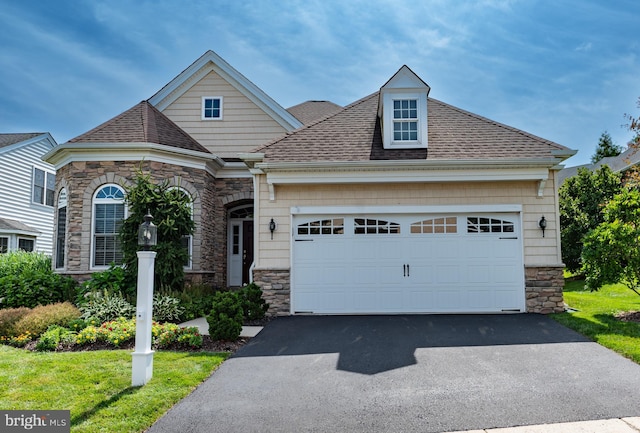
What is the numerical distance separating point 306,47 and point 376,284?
277 inches

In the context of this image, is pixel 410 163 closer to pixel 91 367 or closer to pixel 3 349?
pixel 91 367

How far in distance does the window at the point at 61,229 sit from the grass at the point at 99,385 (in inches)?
224

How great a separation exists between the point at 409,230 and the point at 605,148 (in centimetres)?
3863

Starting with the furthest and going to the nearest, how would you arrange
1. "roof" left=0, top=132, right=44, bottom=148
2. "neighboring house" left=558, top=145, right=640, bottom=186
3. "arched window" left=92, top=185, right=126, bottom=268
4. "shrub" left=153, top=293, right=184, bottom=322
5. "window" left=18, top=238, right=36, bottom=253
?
1. "neighboring house" left=558, top=145, right=640, bottom=186
2. "roof" left=0, top=132, right=44, bottom=148
3. "window" left=18, top=238, right=36, bottom=253
4. "arched window" left=92, top=185, right=126, bottom=268
5. "shrub" left=153, top=293, right=184, bottom=322

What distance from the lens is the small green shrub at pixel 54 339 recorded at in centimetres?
707

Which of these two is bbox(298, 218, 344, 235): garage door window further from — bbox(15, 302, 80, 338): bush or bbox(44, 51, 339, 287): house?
bbox(15, 302, 80, 338): bush

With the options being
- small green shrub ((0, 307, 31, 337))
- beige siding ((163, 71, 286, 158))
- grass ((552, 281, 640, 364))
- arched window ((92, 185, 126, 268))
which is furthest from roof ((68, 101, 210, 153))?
grass ((552, 281, 640, 364))

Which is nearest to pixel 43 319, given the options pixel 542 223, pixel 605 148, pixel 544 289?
pixel 544 289

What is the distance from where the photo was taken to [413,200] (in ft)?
32.3

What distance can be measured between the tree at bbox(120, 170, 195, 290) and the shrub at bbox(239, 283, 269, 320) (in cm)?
230

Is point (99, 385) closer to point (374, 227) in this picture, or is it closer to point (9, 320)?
point (9, 320)

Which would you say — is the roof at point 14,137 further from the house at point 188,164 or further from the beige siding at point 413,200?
the beige siding at point 413,200

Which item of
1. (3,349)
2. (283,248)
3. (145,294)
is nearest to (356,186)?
(283,248)

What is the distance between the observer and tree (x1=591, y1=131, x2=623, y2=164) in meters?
38.5
